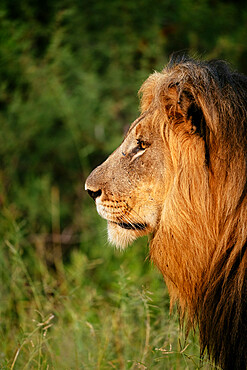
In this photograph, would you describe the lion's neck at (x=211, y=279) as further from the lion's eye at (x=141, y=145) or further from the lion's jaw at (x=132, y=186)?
the lion's eye at (x=141, y=145)

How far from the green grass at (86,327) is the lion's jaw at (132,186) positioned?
0.32m

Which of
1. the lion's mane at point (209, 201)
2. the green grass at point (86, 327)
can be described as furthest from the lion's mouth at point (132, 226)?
the green grass at point (86, 327)

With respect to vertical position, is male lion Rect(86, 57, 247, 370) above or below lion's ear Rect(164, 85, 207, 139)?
below

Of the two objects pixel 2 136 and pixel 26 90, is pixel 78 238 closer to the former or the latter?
pixel 2 136

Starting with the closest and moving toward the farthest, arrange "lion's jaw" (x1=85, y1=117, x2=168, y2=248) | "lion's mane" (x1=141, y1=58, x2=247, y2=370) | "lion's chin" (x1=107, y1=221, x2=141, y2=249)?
"lion's mane" (x1=141, y1=58, x2=247, y2=370)
"lion's jaw" (x1=85, y1=117, x2=168, y2=248)
"lion's chin" (x1=107, y1=221, x2=141, y2=249)

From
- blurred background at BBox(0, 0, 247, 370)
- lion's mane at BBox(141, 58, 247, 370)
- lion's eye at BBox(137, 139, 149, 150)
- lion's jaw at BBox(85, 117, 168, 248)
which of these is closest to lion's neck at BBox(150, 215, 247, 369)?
lion's mane at BBox(141, 58, 247, 370)

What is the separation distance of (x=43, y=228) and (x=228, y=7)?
3.09 m

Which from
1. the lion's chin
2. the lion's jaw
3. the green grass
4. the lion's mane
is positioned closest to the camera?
the lion's mane

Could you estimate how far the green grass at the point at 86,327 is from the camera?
8.21 feet

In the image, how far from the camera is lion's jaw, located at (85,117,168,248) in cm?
222

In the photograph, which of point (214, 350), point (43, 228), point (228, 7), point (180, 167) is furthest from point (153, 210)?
point (228, 7)

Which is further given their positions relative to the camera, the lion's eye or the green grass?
the green grass

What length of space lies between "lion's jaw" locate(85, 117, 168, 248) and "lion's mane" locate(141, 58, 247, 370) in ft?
0.27

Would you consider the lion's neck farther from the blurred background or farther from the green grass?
the blurred background
